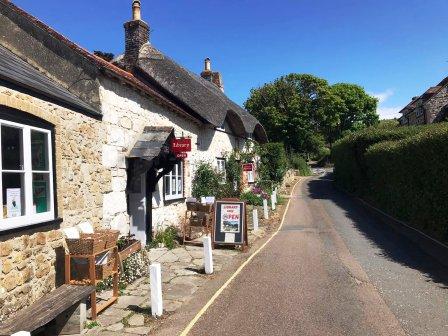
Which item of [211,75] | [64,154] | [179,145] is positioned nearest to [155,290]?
[64,154]

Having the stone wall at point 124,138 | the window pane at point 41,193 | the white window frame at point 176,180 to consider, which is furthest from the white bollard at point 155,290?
the white window frame at point 176,180

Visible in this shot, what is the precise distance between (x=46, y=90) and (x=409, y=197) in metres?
12.2

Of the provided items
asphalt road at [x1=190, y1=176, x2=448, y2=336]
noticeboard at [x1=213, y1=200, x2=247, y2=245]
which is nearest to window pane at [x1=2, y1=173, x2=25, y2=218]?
asphalt road at [x1=190, y1=176, x2=448, y2=336]

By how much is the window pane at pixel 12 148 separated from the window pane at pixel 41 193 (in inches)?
21.0

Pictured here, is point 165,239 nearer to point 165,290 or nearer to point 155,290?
point 165,290

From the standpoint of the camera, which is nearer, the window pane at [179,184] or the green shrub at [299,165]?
the window pane at [179,184]

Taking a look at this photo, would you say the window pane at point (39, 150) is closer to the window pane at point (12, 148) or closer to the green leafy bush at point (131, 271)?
the window pane at point (12, 148)

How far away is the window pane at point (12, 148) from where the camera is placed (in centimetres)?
568

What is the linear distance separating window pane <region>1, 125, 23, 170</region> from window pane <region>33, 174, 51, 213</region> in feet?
1.75

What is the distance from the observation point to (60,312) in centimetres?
505

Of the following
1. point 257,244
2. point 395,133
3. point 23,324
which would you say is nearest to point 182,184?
point 257,244

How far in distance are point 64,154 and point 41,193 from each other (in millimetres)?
813

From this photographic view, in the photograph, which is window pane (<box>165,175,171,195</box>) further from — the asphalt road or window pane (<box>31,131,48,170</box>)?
window pane (<box>31,131,48,170</box>)

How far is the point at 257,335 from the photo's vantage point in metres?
5.39
